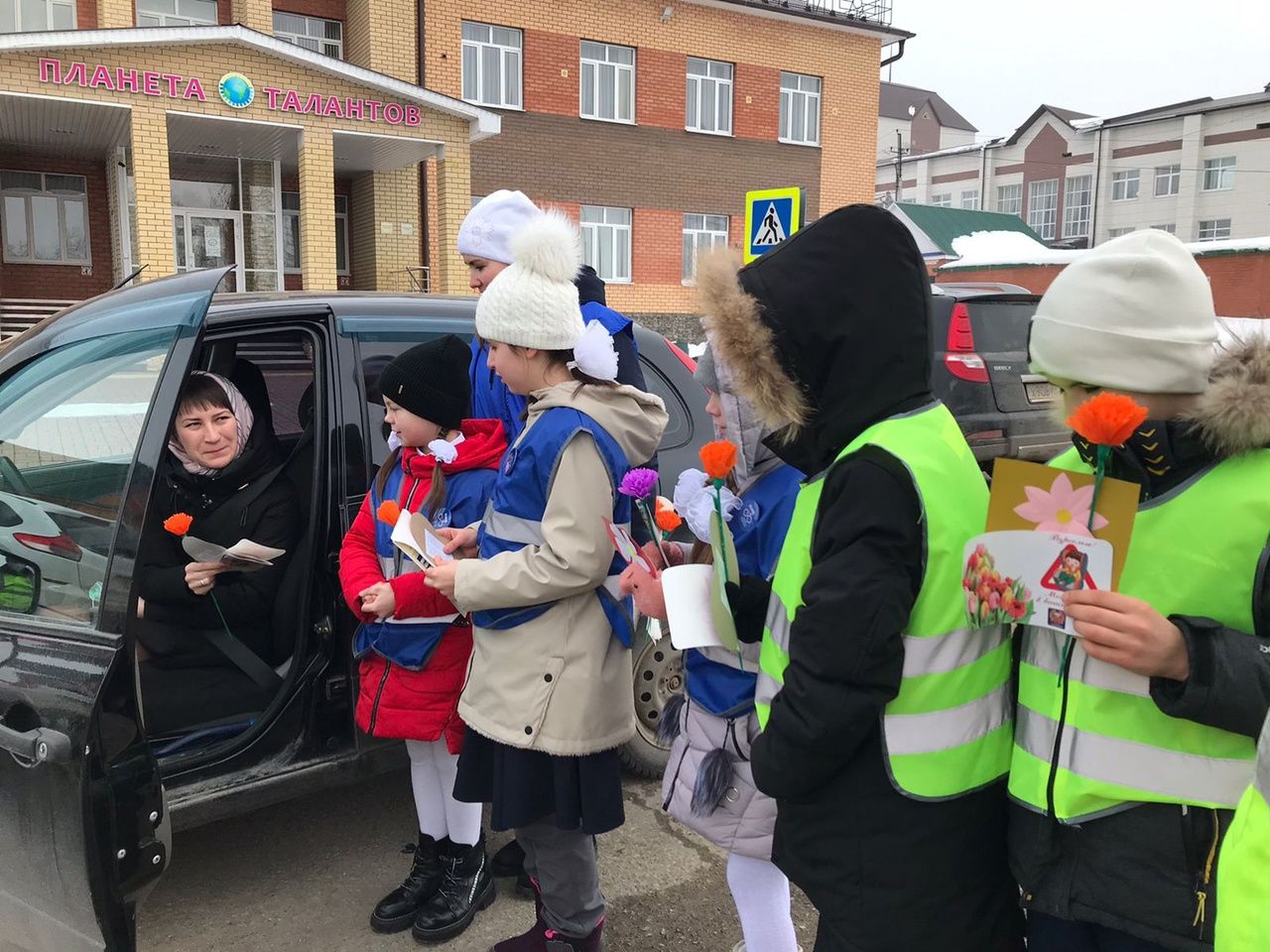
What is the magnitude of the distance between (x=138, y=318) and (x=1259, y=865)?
2.34 metres

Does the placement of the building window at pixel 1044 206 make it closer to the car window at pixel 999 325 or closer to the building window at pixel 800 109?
the building window at pixel 800 109

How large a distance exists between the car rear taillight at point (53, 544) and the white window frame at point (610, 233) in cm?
2180

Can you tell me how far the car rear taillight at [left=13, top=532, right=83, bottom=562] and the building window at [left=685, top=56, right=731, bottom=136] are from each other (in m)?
24.3

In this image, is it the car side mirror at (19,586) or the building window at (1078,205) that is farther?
the building window at (1078,205)

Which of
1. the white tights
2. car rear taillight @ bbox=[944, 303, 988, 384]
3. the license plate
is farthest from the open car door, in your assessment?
the license plate

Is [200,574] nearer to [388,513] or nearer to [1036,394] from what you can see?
[388,513]

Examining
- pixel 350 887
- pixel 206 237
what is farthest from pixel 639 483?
pixel 206 237

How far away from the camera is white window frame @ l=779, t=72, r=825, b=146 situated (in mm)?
26062

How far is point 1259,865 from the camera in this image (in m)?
0.86

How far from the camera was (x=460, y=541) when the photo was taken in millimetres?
2514

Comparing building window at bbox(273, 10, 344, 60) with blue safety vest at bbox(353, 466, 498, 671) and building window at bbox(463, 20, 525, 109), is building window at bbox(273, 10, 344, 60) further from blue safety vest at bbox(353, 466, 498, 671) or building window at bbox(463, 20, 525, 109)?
blue safety vest at bbox(353, 466, 498, 671)

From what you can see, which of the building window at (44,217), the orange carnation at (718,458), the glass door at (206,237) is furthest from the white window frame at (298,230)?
the orange carnation at (718,458)

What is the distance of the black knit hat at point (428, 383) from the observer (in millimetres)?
2580

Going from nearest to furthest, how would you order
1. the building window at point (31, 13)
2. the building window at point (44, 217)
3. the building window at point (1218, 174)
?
the building window at point (44, 217) → the building window at point (31, 13) → the building window at point (1218, 174)
